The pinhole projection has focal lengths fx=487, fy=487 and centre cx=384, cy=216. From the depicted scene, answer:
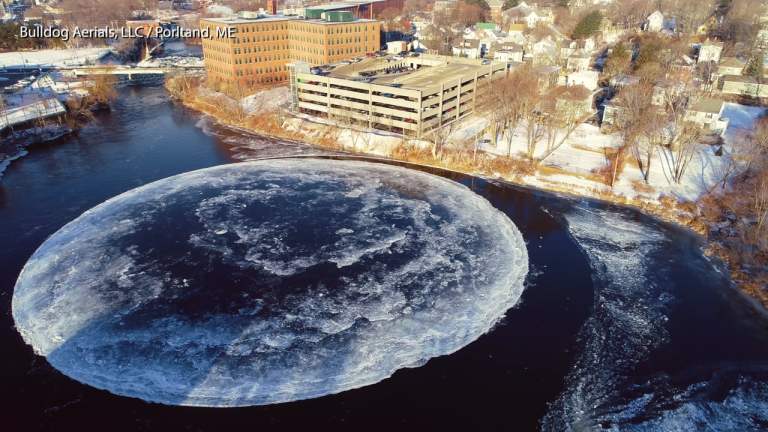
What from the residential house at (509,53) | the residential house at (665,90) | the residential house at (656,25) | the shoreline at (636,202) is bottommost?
the shoreline at (636,202)

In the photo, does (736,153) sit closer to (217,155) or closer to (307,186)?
(307,186)

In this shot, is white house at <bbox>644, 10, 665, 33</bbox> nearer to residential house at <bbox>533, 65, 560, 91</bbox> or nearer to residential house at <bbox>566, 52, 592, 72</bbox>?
residential house at <bbox>566, 52, 592, 72</bbox>

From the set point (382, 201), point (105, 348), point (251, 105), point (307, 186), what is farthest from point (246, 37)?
point (105, 348)

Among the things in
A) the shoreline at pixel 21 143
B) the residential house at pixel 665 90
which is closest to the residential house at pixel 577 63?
the residential house at pixel 665 90

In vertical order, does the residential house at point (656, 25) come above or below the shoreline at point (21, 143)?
above

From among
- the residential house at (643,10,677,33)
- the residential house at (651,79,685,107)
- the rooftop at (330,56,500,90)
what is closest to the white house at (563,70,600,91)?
the residential house at (651,79,685,107)

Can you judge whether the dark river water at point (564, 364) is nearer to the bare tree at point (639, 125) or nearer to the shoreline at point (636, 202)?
the shoreline at point (636, 202)

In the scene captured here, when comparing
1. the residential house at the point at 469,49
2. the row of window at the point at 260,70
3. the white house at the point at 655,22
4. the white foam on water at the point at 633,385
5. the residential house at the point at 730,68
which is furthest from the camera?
the white house at the point at 655,22
